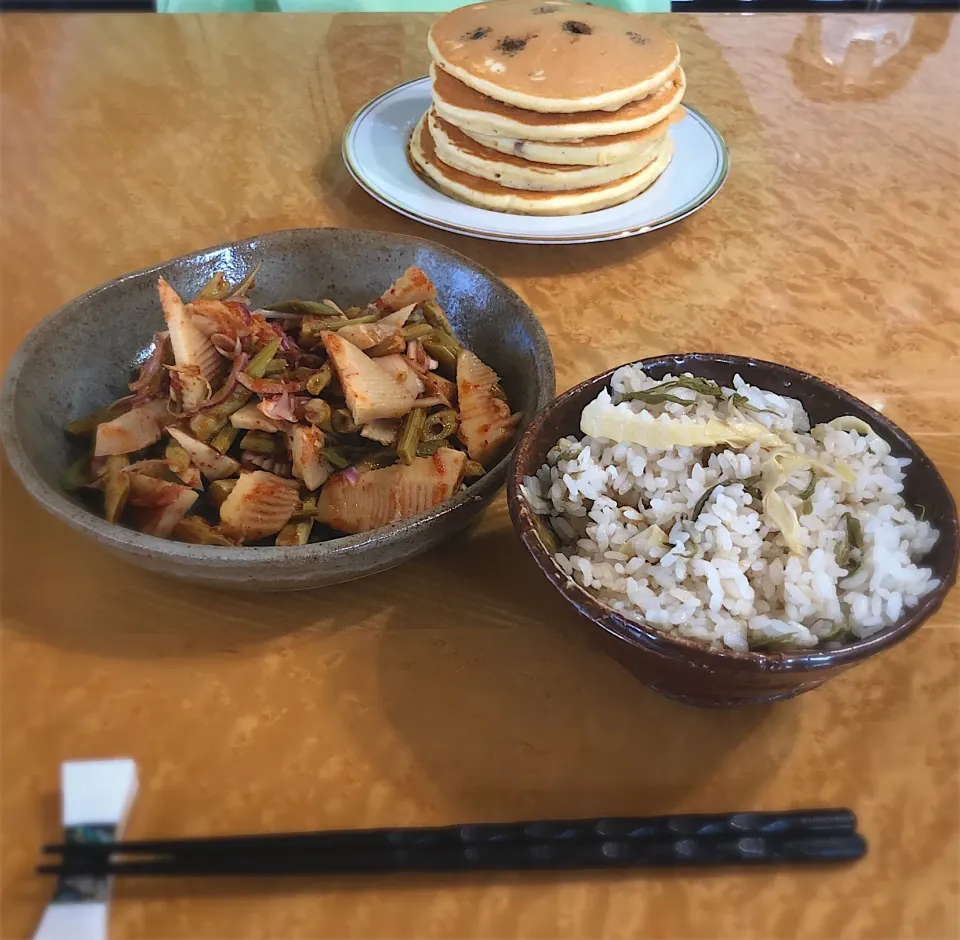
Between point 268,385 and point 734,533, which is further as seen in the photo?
point 268,385

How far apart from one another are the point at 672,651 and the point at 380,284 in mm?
764

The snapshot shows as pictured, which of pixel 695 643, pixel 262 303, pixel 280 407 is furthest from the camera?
pixel 262 303

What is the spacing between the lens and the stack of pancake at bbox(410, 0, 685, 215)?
55.9 inches

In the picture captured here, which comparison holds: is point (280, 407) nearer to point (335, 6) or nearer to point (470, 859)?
point (470, 859)

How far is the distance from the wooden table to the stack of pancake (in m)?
0.11

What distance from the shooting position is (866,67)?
220 cm

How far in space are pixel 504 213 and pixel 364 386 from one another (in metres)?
0.66

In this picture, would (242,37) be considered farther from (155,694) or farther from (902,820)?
(902,820)

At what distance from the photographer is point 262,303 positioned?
4.08 feet

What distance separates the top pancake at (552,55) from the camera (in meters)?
1.40

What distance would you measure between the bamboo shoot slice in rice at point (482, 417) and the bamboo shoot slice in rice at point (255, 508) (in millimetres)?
233

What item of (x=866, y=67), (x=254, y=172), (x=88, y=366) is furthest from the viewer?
(x=866, y=67)

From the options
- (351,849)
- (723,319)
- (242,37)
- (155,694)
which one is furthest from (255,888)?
(242,37)

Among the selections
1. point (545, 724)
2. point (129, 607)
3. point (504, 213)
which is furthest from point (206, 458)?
point (504, 213)
